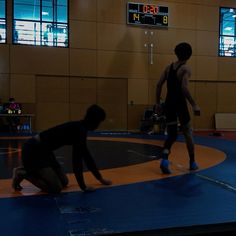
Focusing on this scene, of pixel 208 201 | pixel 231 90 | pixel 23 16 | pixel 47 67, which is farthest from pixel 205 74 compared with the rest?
pixel 208 201

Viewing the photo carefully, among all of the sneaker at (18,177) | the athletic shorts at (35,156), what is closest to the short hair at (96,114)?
the athletic shorts at (35,156)

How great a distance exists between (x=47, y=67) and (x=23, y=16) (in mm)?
1913

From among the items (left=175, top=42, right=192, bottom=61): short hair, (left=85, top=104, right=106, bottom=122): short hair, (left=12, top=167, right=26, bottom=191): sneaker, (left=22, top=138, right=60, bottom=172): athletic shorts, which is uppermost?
(left=175, top=42, right=192, bottom=61): short hair

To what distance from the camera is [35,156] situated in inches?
126

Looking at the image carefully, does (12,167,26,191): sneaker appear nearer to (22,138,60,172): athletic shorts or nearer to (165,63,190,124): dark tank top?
(22,138,60,172): athletic shorts

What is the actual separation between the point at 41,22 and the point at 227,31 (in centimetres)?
755

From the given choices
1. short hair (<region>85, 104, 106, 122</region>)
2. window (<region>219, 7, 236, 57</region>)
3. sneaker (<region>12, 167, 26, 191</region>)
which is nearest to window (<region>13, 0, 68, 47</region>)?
window (<region>219, 7, 236, 57</region>)

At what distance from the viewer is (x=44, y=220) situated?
2428mm

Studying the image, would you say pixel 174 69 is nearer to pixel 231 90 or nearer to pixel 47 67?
pixel 47 67

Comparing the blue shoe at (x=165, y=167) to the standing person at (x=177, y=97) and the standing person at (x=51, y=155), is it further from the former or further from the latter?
the standing person at (x=51, y=155)

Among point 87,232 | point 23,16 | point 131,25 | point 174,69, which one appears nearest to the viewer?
point 87,232

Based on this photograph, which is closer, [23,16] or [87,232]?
[87,232]

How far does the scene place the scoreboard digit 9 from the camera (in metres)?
13.4

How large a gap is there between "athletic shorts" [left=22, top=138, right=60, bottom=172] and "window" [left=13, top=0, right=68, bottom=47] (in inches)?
393
